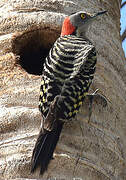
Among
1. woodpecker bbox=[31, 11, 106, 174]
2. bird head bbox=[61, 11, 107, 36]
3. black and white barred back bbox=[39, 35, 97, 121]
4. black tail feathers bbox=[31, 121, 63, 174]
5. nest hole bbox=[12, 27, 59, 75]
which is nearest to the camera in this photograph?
black tail feathers bbox=[31, 121, 63, 174]

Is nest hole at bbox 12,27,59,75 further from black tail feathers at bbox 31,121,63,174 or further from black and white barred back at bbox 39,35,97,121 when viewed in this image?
black tail feathers at bbox 31,121,63,174

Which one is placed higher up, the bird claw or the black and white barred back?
the black and white barred back

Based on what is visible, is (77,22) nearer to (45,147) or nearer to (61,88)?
(61,88)

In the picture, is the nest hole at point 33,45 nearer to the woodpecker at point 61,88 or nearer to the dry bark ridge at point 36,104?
the dry bark ridge at point 36,104

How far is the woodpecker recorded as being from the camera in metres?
2.19

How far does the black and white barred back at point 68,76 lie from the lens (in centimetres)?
233

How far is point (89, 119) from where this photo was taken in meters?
2.46

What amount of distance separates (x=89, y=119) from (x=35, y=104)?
13.8 inches

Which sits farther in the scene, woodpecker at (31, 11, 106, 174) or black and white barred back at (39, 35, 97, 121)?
black and white barred back at (39, 35, 97, 121)

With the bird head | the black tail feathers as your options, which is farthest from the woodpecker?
the bird head

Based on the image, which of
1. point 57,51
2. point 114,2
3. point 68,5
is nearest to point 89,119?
point 57,51

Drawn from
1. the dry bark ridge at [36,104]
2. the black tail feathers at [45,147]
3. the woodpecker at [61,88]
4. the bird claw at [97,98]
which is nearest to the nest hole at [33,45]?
the dry bark ridge at [36,104]

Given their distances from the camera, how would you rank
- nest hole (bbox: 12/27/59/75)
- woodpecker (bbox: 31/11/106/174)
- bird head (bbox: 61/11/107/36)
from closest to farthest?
woodpecker (bbox: 31/11/106/174)
nest hole (bbox: 12/27/59/75)
bird head (bbox: 61/11/107/36)

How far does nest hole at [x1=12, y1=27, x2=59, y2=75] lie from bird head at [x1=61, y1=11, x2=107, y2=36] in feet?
0.32
